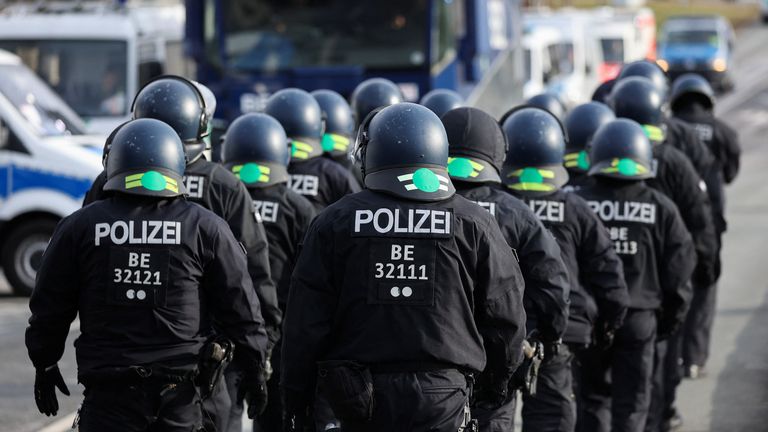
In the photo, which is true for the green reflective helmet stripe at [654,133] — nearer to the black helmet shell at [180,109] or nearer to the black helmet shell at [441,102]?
the black helmet shell at [441,102]

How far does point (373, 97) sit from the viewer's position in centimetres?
997

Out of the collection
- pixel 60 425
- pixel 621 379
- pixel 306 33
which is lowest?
pixel 60 425

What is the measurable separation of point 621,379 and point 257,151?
7.66 ft

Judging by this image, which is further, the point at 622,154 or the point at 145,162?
the point at 622,154

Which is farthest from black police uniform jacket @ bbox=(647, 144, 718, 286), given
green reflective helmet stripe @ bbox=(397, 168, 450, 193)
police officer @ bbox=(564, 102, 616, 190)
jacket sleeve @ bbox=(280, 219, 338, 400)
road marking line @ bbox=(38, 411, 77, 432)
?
jacket sleeve @ bbox=(280, 219, 338, 400)

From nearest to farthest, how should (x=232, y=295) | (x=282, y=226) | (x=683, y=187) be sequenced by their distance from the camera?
(x=232, y=295), (x=282, y=226), (x=683, y=187)

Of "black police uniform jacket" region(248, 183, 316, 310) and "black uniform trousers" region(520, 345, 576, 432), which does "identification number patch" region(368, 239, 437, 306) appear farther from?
"black police uniform jacket" region(248, 183, 316, 310)

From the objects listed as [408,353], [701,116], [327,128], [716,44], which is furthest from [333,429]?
[716,44]

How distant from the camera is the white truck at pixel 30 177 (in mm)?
13641

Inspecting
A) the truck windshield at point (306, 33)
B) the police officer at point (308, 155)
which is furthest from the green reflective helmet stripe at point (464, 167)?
the truck windshield at point (306, 33)

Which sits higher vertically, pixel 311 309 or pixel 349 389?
pixel 311 309

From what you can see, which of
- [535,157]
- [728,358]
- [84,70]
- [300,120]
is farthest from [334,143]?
[84,70]

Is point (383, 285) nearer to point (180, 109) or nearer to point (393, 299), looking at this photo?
point (393, 299)

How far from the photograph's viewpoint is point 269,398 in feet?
24.4
